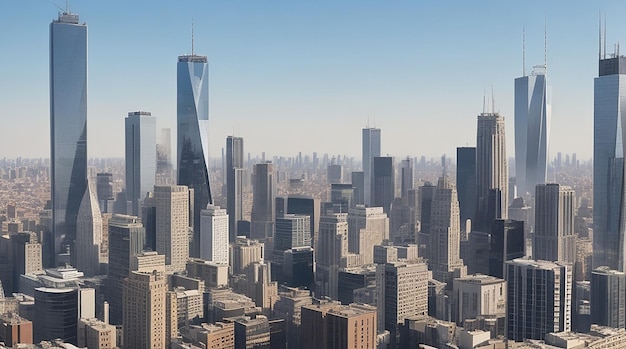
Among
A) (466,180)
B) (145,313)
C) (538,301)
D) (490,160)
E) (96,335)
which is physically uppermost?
(490,160)

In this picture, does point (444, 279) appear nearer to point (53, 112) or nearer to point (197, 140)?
point (197, 140)

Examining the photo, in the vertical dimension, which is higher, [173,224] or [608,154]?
[608,154]

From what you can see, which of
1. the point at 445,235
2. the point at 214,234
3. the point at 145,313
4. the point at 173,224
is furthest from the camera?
the point at 214,234

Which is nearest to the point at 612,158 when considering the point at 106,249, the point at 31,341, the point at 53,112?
the point at 106,249

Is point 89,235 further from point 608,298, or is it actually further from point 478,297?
point 608,298

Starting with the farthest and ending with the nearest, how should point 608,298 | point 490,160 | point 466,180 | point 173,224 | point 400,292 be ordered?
1. point 490,160
2. point 466,180
3. point 173,224
4. point 400,292
5. point 608,298

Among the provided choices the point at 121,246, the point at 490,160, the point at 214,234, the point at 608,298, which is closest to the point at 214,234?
the point at 214,234

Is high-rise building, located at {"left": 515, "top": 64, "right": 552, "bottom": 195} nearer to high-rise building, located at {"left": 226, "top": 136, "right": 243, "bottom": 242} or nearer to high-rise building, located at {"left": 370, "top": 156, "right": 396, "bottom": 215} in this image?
high-rise building, located at {"left": 370, "top": 156, "right": 396, "bottom": 215}

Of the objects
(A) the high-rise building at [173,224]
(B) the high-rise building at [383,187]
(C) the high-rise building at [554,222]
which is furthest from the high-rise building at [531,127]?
(A) the high-rise building at [173,224]
